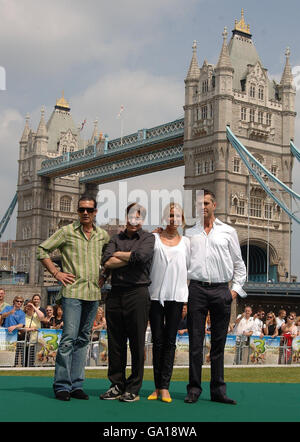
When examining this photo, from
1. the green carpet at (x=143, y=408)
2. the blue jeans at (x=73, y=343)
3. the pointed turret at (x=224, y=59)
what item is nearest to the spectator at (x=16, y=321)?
the green carpet at (x=143, y=408)

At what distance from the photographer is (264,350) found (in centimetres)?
1450

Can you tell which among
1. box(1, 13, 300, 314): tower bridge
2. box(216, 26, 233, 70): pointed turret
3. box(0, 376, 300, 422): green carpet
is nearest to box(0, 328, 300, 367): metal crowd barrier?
box(0, 376, 300, 422): green carpet

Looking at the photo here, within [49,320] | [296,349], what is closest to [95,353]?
[49,320]

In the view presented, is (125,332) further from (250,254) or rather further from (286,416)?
(250,254)

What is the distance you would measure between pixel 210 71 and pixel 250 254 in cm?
1308

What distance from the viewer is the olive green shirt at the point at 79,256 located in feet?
19.4

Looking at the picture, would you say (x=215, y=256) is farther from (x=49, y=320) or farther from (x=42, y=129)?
(x=42, y=129)

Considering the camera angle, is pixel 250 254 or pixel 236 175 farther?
pixel 250 254

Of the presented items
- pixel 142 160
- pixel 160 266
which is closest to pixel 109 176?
pixel 142 160

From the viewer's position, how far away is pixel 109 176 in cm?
6053

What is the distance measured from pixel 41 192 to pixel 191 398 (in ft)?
210

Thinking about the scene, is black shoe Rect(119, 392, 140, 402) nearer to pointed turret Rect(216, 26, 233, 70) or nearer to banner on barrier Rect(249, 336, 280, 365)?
banner on barrier Rect(249, 336, 280, 365)

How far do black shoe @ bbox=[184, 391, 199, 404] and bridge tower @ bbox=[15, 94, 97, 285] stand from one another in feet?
197

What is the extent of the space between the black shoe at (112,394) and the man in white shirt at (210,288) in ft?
2.08
